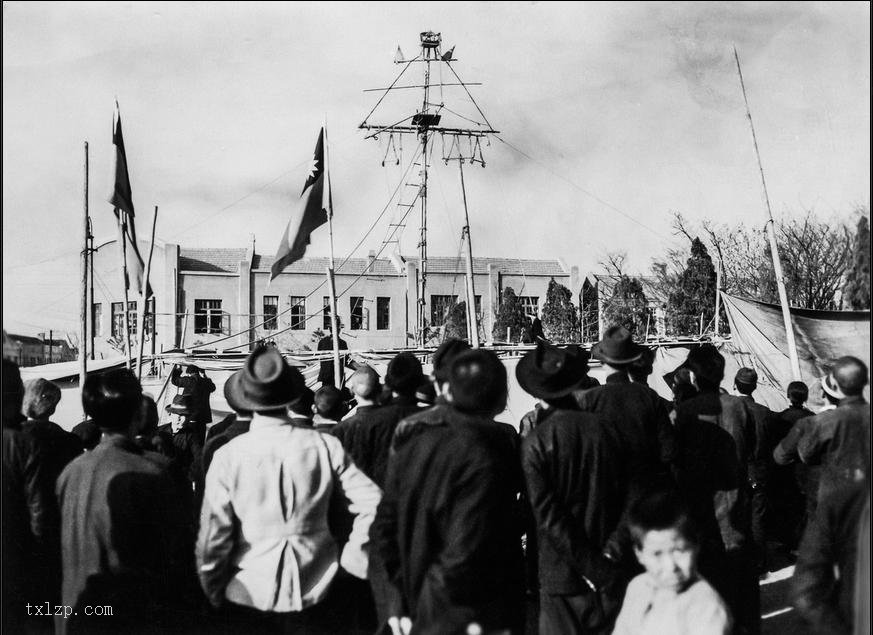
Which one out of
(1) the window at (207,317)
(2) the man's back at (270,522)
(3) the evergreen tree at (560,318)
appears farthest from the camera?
(1) the window at (207,317)

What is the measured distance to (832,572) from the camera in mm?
2598

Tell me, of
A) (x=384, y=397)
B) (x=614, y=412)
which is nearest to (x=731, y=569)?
(x=614, y=412)

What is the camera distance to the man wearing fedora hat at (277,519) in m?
3.14

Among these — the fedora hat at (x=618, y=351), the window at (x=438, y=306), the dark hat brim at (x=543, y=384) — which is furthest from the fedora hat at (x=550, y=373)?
the window at (x=438, y=306)

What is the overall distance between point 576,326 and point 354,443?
88.6 feet

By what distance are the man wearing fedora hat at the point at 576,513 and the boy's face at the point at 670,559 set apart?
0.53m

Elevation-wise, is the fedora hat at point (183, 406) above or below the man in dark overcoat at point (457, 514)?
above

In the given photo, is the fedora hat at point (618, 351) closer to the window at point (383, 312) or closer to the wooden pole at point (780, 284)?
the wooden pole at point (780, 284)

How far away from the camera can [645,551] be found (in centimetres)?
289

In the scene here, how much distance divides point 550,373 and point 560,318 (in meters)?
27.6

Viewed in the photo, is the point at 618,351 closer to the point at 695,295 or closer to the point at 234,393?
the point at 234,393

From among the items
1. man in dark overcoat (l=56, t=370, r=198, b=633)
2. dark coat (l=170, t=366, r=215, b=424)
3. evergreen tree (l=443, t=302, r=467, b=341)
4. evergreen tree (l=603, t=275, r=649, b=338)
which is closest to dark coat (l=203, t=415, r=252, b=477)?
man in dark overcoat (l=56, t=370, r=198, b=633)

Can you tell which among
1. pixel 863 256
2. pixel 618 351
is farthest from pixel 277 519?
pixel 863 256

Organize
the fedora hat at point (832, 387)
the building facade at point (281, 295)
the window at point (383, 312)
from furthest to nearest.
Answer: the window at point (383, 312) → the building facade at point (281, 295) → the fedora hat at point (832, 387)
